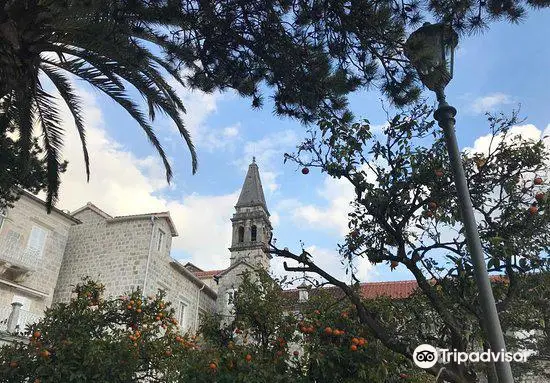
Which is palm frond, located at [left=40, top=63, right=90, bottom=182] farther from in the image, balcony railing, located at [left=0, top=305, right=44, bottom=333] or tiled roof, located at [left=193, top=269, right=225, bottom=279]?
tiled roof, located at [left=193, top=269, right=225, bottom=279]

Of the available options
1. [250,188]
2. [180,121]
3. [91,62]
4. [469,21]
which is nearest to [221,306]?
[250,188]

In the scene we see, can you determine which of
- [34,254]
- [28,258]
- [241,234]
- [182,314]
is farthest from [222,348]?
[241,234]

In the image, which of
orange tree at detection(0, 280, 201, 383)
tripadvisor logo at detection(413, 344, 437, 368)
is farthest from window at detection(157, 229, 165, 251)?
tripadvisor logo at detection(413, 344, 437, 368)

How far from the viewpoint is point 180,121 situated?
914 centimetres

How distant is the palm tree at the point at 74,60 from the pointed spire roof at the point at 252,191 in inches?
1165

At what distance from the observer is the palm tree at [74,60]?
5.75 m

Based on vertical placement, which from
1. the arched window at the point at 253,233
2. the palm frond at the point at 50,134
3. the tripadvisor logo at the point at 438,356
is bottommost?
the tripadvisor logo at the point at 438,356

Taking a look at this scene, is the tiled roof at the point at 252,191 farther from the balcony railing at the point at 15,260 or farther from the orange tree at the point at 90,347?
the orange tree at the point at 90,347

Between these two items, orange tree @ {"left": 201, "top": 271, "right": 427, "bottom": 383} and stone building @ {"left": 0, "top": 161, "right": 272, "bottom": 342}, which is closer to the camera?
orange tree @ {"left": 201, "top": 271, "right": 427, "bottom": 383}

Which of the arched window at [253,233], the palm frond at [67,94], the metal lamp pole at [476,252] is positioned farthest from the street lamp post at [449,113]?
the arched window at [253,233]

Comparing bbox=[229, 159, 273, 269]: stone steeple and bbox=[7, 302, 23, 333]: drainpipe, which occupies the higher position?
bbox=[229, 159, 273, 269]: stone steeple

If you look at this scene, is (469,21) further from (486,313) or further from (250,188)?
(250,188)

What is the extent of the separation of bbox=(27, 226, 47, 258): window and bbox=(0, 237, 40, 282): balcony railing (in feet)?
0.63

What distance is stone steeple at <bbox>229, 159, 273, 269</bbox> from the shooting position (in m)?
36.2
